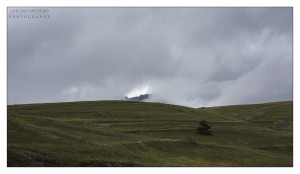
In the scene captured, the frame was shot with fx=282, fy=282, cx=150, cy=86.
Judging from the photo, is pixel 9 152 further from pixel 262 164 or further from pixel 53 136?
pixel 262 164

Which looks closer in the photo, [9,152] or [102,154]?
[9,152]

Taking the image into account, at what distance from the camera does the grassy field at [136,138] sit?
37688 millimetres

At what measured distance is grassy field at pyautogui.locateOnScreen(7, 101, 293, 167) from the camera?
3769 cm

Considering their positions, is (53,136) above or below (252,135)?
above

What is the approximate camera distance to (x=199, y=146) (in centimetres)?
6400

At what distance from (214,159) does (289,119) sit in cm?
8879

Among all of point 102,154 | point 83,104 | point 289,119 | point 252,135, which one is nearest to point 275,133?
point 252,135

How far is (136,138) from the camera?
64875mm

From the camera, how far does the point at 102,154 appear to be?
133 ft
